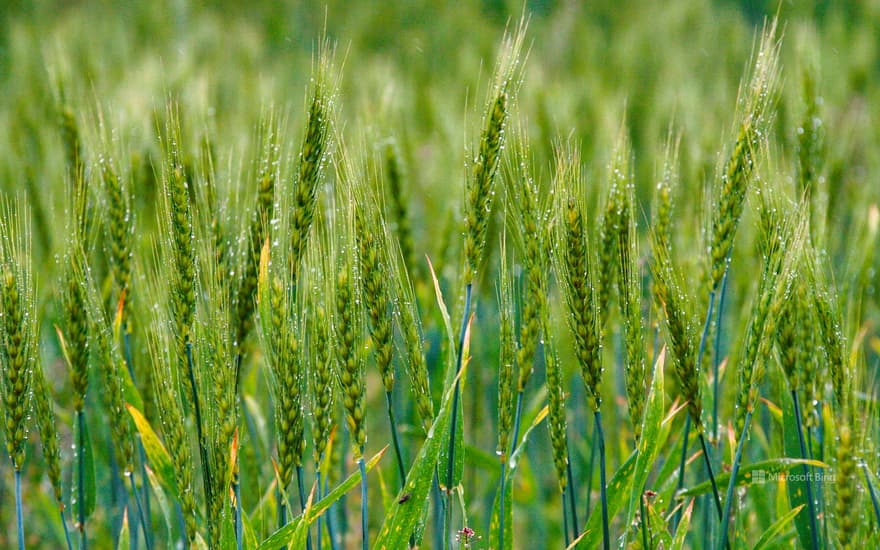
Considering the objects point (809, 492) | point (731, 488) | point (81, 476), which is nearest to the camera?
point (731, 488)

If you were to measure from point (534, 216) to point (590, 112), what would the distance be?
2.03m

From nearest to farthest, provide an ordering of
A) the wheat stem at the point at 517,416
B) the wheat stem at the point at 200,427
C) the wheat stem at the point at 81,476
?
the wheat stem at the point at 200,427, the wheat stem at the point at 517,416, the wheat stem at the point at 81,476

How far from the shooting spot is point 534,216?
1.22 meters

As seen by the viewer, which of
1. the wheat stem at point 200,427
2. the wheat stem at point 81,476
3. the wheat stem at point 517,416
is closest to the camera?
the wheat stem at point 200,427

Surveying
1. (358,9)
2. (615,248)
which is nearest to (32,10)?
(358,9)

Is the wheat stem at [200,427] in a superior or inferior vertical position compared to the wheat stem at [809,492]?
superior

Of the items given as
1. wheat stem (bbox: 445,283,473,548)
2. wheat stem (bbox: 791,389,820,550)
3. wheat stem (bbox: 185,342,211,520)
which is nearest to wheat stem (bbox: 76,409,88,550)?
wheat stem (bbox: 185,342,211,520)

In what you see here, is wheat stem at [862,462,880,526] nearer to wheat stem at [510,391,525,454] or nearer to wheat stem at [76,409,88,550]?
wheat stem at [510,391,525,454]

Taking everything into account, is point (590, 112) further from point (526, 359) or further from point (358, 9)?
point (358, 9)

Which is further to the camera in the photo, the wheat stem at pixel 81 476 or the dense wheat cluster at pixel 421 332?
the wheat stem at pixel 81 476

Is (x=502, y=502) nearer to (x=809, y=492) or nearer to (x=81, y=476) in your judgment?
(x=809, y=492)

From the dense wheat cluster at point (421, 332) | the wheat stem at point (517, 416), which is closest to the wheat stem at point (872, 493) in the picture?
the dense wheat cluster at point (421, 332)

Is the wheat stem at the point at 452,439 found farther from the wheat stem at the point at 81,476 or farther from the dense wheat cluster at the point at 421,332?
the wheat stem at the point at 81,476

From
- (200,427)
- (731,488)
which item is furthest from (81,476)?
(731,488)
